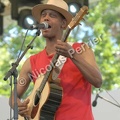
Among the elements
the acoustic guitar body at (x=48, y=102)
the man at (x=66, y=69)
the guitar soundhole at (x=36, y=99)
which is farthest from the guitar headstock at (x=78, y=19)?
the guitar soundhole at (x=36, y=99)

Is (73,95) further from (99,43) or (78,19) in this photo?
(99,43)

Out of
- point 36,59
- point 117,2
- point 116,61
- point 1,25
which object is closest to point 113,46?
point 116,61

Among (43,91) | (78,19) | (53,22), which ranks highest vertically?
(53,22)

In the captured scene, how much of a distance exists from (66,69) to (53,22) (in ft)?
1.24

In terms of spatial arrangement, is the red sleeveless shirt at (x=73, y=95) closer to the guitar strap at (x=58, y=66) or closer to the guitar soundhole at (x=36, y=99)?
the guitar strap at (x=58, y=66)

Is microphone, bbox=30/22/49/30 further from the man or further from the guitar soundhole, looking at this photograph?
the guitar soundhole

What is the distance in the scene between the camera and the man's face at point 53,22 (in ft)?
12.9

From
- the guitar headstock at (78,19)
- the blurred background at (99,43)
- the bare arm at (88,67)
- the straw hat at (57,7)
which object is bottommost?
the bare arm at (88,67)

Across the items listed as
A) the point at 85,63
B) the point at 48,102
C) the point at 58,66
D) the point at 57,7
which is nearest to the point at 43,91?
the point at 48,102

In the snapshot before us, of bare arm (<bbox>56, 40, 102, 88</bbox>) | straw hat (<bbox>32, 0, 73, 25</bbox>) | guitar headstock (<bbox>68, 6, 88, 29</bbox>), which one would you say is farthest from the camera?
straw hat (<bbox>32, 0, 73, 25</bbox>)

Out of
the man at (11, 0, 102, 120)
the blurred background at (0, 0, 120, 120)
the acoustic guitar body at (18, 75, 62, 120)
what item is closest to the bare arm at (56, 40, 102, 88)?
the man at (11, 0, 102, 120)

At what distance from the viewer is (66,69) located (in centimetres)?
391

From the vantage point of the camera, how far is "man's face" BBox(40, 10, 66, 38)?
3.93m

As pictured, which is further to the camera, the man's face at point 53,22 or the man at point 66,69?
the man's face at point 53,22
